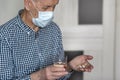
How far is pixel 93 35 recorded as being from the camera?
3.06m

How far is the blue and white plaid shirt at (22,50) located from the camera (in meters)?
1.74

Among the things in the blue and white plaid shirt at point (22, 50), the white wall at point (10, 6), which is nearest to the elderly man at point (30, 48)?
the blue and white plaid shirt at point (22, 50)

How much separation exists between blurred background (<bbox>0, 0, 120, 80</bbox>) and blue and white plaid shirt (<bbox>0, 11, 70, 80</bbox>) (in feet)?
3.34

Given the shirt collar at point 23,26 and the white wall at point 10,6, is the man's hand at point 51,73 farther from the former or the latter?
the white wall at point 10,6

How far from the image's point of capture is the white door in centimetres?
301

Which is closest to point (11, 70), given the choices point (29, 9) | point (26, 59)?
point (26, 59)

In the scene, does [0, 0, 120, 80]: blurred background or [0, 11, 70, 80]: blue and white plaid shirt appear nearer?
[0, 11, 70, 80]: blue and white plaid shirt

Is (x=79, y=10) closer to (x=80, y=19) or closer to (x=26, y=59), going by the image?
(x=80, y=19)

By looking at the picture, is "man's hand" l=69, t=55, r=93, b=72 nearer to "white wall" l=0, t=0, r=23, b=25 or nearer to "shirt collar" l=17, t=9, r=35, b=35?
"shirt collar" l=17, t=9, r=35, b=35

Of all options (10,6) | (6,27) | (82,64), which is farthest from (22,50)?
(10,6)

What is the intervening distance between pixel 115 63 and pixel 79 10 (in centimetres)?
64

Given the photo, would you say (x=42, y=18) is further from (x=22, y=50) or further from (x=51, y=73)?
(x=51, y=73)

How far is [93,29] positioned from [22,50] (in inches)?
53.6

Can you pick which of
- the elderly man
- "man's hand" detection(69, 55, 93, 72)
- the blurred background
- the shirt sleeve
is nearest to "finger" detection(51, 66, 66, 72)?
the elderly man
